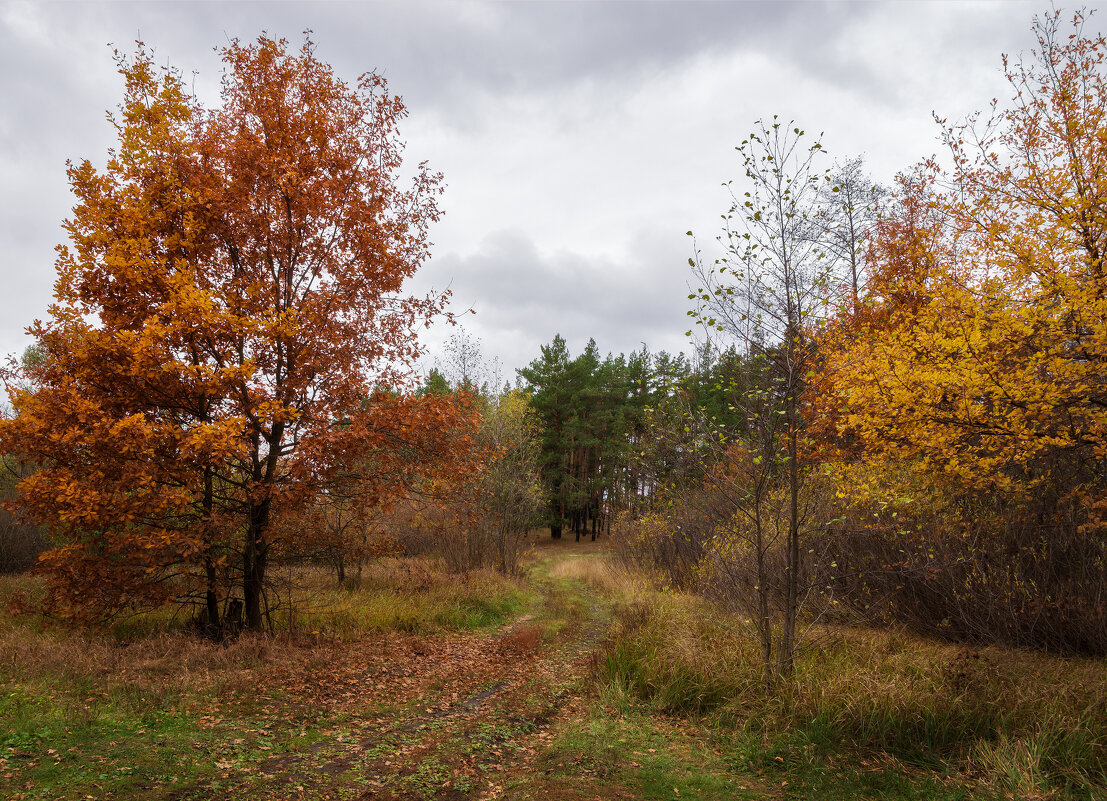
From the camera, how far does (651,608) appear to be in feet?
33.6

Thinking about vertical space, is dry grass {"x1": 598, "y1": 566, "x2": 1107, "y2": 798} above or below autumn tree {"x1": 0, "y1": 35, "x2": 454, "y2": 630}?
below

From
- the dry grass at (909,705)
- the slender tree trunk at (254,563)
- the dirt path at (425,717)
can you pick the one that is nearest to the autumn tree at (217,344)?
the slender tree trunk at (254,563)

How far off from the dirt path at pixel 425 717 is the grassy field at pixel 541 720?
0.11 ft

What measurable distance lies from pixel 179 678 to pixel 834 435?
39.0 ft

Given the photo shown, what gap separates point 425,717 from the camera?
263 inches

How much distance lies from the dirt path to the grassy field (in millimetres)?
32

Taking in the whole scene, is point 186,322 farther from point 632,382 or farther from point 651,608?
point 632,382

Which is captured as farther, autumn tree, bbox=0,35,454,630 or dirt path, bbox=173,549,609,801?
autumn tree, bbox=0,35,454,630

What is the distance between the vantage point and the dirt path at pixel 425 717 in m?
4.64

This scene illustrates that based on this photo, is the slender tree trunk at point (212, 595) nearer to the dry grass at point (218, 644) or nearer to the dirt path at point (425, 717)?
the dry grass at point (218, 644)

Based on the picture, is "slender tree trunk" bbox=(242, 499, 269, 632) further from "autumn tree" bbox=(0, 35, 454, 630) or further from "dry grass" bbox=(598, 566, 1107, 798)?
"dry grass" bbox=(598, 566, 1107, 798)

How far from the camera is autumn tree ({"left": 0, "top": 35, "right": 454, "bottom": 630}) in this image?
6.88m

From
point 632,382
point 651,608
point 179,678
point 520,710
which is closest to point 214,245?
point 179,678

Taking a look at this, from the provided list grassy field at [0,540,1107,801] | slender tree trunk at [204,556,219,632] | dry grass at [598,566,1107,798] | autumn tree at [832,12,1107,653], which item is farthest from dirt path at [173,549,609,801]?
autumn tree at [832,12,1107,653]
